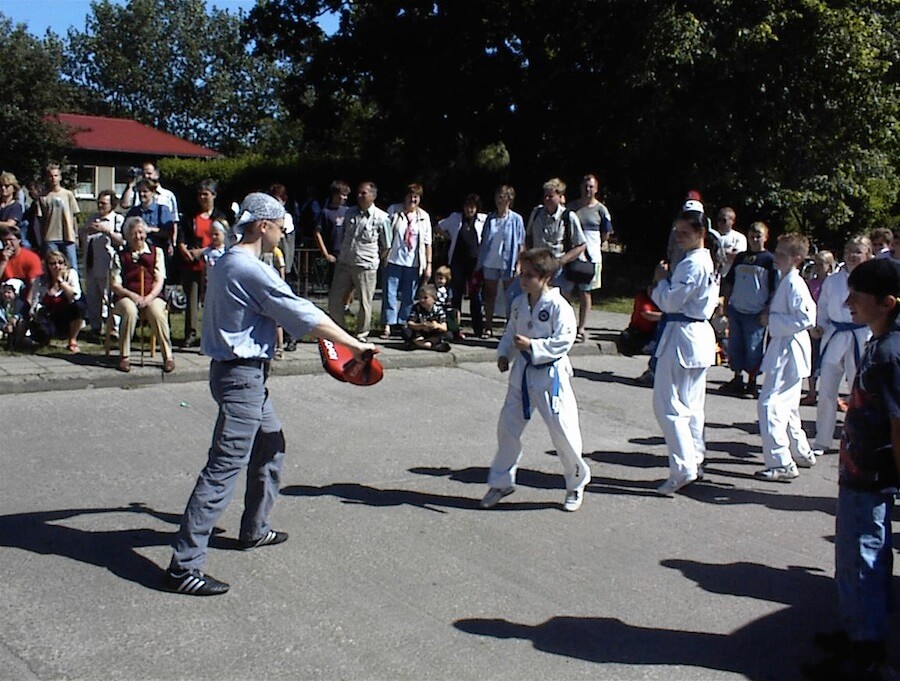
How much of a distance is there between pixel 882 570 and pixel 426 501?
3.15 meters

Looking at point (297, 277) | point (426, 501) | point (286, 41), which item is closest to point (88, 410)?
point (426, 501)

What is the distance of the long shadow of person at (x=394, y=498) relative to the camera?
6.96 meters

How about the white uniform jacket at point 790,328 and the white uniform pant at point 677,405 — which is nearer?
the white uniform pant at point 677,405

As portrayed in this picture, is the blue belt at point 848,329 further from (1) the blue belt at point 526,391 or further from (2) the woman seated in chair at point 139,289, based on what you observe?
(2) the woman seated in chair at point 139,289

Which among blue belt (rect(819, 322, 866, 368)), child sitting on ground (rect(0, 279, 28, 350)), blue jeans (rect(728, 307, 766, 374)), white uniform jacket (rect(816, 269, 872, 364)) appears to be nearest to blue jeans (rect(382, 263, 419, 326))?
blue jeans (rect(728, 307, 766, 374))

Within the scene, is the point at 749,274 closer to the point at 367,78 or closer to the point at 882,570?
the point at 882,570

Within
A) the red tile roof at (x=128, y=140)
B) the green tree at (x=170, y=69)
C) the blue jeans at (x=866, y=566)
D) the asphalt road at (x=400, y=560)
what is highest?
the green tree at (x=170, y=69)

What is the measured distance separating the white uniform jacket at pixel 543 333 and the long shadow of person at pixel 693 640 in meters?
1.85

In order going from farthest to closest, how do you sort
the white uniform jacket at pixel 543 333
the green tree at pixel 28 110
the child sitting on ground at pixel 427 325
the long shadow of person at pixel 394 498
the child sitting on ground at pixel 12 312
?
1. the green tree at pixel 28 110
2. the child sitting on ground at pixel 427 325
3. the child sitting on ground at pixel 12 312
4. the long shadow of person at pixel 394 498
5. the white uniform jacket at pixel 543 333

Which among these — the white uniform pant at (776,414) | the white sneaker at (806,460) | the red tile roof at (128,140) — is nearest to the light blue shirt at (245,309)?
the white uniform pant at (776,414)

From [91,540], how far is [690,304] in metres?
4.06

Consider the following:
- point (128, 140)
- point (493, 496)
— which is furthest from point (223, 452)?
point (128, 140)

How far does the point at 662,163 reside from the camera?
71.3 ft

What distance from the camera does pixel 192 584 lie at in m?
5.22
